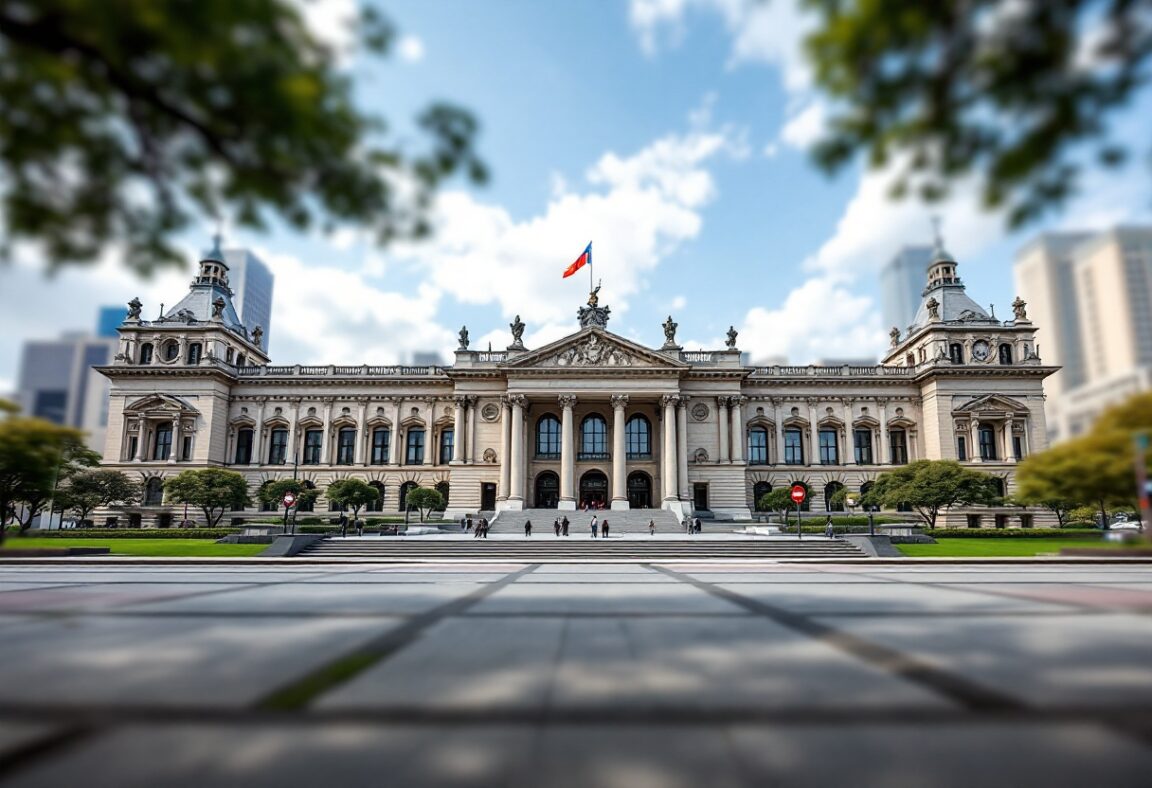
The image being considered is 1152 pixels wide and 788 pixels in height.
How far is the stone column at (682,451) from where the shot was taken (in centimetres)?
5541

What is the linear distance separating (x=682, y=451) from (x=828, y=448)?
16.6 metres

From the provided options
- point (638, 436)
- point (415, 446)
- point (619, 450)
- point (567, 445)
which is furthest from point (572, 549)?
point (415, 446)

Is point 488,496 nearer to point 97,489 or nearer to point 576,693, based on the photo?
point 97,489

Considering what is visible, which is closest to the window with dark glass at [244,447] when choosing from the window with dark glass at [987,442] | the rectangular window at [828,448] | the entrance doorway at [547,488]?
the entrance doorway at [547,488]

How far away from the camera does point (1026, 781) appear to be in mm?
4391

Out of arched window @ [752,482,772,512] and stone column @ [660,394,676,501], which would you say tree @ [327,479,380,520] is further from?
arched window @ [752,482,772,512]

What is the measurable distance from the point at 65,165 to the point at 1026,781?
33.4 ft

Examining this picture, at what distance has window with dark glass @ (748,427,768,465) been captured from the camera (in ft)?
202

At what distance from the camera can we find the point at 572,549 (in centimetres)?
3416

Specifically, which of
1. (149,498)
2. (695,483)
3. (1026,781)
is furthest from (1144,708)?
(149,498)

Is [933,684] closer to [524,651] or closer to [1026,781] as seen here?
[1026,781]

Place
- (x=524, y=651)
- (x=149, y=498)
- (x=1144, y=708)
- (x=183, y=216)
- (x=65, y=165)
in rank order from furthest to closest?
(x=149, y=498) < (x=524, y=651) < (x=183, y=216) < (x=65, y=165) < (x=1144, y=708)

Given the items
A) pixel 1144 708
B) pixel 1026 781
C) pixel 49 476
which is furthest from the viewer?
pixel 49 476

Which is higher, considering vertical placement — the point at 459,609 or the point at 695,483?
the point at 695,483
